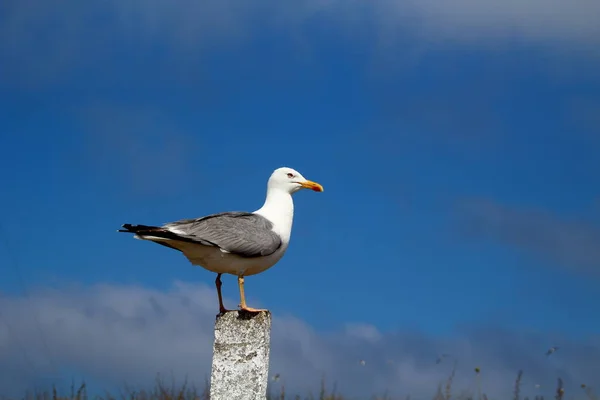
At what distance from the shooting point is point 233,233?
9.44m

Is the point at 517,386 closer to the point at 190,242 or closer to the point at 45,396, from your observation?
the point at 190,242

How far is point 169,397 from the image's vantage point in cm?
1124

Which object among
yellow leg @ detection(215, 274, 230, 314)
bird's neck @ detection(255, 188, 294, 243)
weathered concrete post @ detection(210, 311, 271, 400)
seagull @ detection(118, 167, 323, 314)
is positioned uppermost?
bird's neck @ detection(255, 188, 294, 243)

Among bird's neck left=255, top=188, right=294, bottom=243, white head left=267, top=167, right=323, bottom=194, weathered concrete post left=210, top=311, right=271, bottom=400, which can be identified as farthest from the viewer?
white head left=267, top=167, right=323, bottom=194

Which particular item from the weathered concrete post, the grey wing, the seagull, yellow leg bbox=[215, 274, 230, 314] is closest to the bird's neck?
the seagull

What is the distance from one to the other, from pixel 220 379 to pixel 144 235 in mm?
1886

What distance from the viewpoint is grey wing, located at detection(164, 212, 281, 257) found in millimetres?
9281

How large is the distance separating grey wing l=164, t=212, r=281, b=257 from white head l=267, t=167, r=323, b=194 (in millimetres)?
814

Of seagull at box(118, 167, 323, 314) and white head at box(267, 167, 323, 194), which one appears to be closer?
seagull at box(118, 167, 323, 314)

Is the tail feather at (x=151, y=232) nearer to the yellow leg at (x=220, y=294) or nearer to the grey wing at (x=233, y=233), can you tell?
the grey wing at (x=233, y=233)

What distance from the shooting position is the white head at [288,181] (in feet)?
34.6

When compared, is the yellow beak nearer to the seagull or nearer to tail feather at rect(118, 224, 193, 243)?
the seagull

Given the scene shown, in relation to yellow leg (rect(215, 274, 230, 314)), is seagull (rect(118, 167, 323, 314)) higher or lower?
higher

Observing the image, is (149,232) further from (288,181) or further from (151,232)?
(288,181)
